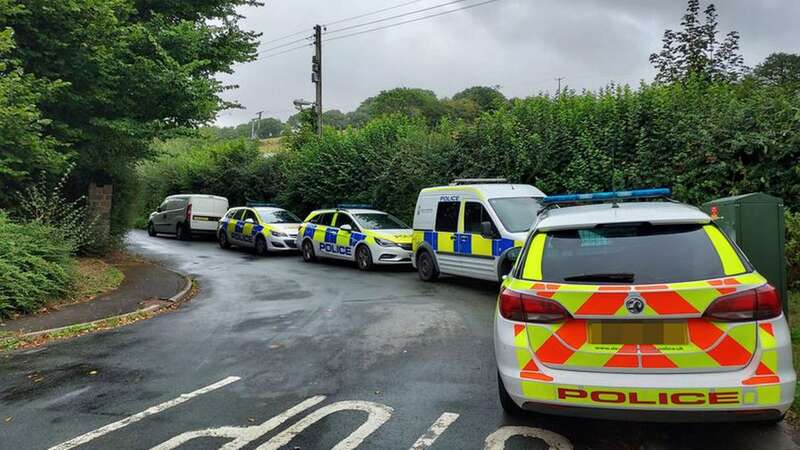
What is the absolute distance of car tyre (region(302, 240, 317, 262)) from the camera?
16.0 meters

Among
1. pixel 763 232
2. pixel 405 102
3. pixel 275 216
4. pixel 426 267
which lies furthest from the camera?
pixel 405 102

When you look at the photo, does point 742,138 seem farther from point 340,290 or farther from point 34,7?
point 34,7

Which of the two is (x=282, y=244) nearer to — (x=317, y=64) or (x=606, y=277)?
(x=317, y=64)

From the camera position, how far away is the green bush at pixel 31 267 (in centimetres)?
824

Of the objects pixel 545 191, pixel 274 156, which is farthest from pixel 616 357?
pixel 274 156

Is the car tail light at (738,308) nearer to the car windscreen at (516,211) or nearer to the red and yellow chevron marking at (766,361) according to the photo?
the red and yellow chevron marking at (766,361)

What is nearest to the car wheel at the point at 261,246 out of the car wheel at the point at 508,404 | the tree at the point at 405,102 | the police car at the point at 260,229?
the police car at the point at 260,229

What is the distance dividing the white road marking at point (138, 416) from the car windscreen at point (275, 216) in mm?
13464

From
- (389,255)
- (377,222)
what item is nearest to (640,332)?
(389,255)

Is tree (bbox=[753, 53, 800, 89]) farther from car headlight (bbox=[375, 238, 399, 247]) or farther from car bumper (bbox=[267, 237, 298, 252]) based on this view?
car bumper (bbox=[267, 237, 298, 252])

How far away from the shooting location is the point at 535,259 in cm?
381

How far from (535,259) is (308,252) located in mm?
12808

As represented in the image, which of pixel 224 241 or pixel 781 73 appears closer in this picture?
pixel 781 73

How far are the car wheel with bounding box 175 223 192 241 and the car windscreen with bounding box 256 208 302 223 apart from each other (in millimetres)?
5766
